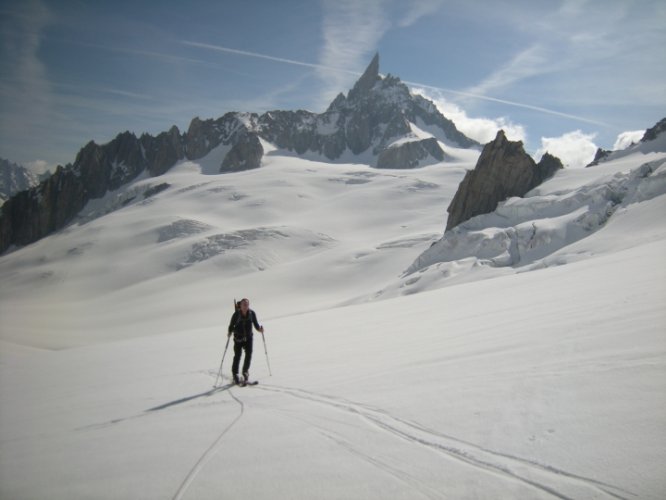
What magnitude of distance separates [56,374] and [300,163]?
155 metres

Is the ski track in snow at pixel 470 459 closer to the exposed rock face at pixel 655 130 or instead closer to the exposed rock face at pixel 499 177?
the exposed rock face at pixel 499 177

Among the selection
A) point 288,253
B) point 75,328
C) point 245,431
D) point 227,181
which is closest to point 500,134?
point 288,253

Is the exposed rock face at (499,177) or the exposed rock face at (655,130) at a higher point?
the exposed rock face at (655,130)

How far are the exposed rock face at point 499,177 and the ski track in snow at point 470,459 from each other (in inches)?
1717

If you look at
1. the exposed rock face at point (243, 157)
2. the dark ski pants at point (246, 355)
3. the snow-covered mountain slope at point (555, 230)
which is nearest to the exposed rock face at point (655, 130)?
the snow-covered mountain slope at point (555, 230)

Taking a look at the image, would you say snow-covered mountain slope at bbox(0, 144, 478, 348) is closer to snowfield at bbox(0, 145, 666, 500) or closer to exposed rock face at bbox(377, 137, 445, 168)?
snowfield at bbox(0, 145, 666, 500)

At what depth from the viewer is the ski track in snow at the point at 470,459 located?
3258mm

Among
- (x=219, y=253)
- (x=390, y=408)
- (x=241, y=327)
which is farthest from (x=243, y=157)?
(x=390, y=408)

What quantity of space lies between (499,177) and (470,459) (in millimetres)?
46436

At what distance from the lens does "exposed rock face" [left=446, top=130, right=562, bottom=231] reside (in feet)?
148

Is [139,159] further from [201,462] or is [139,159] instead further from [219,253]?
[201,462]

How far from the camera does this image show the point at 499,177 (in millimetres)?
45625

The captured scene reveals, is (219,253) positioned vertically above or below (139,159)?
below

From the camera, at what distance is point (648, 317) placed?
6.22m
